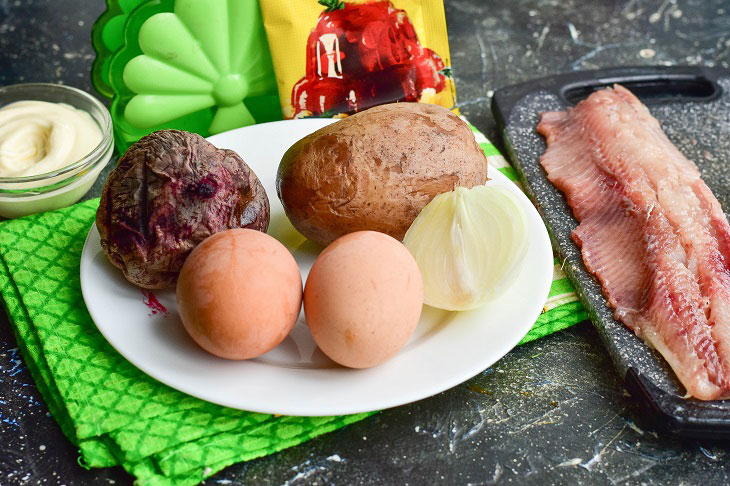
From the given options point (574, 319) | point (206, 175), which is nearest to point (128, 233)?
point (206, 175)

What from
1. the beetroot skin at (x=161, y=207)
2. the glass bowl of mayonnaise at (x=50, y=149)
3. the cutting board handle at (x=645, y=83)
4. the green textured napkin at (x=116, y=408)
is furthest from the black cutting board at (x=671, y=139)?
the glass bowl of mayonnaise at (x=50, y=149)

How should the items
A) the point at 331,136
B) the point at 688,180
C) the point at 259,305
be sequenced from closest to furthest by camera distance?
the point at 259,305, the point at 331,136, the point at 688,180

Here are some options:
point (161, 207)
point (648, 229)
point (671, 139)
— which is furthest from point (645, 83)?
point (161, 207)

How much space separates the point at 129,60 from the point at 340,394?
37.4 inches

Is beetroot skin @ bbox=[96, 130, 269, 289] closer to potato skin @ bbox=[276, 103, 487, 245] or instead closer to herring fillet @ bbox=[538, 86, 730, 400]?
potato skin @ bbox=[276, 103, 487, 245]

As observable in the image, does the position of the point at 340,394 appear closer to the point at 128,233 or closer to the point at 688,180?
the point at 128,233

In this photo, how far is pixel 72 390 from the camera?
3.46 ft

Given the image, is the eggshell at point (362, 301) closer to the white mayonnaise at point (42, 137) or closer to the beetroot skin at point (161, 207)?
the beetroot skin at point (161, 207)

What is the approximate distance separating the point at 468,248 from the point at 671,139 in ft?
2.94

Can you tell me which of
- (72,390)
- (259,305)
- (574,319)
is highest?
(259,305)

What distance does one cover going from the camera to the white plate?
996 millimetres

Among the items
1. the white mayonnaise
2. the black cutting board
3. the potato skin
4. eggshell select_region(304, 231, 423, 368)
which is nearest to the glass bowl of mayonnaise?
the white mayonnaise

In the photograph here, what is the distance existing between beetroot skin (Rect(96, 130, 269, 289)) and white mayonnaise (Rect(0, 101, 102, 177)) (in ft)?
1.23

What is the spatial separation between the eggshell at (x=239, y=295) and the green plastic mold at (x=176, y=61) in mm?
647
